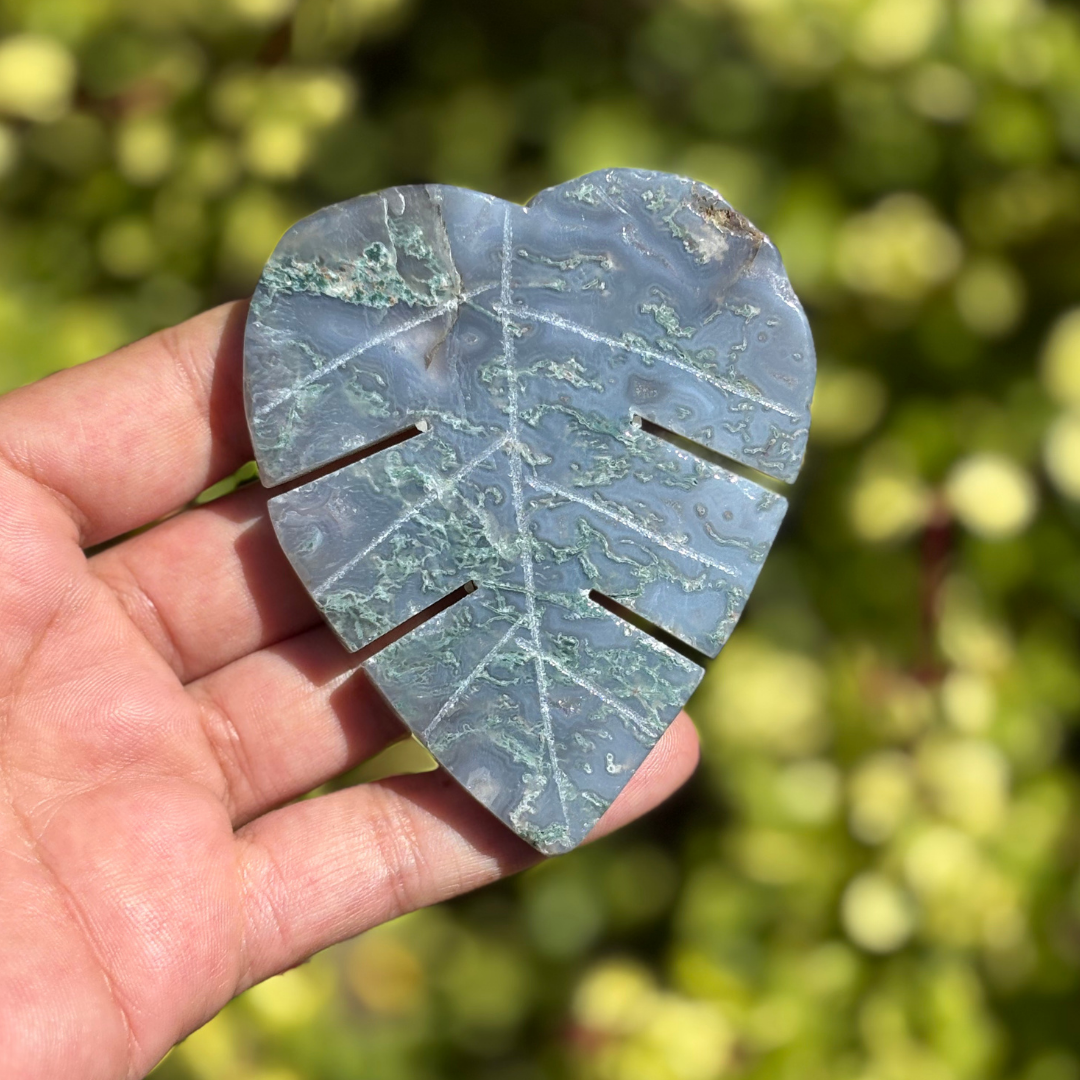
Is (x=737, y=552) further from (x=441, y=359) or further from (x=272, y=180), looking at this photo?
(x=272, y=180)

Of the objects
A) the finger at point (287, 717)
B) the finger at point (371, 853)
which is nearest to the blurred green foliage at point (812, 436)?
the finger at point (371, 853)

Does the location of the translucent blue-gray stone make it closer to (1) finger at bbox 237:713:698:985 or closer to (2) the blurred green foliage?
(1) finger at bbox 237:713:698:985

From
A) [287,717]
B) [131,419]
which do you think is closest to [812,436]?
[287,717]

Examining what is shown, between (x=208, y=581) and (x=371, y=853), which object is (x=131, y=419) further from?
(x=371, y=853)

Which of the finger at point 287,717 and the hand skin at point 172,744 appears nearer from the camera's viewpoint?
the hand skin at point 172,744

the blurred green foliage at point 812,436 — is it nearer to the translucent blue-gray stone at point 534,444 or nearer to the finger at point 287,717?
the translucent blue-gray stone at point 534,444

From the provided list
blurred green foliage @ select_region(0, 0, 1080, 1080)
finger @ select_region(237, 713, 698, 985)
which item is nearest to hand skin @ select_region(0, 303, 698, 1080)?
finger @ select_region(237, 713, 698, 985)
